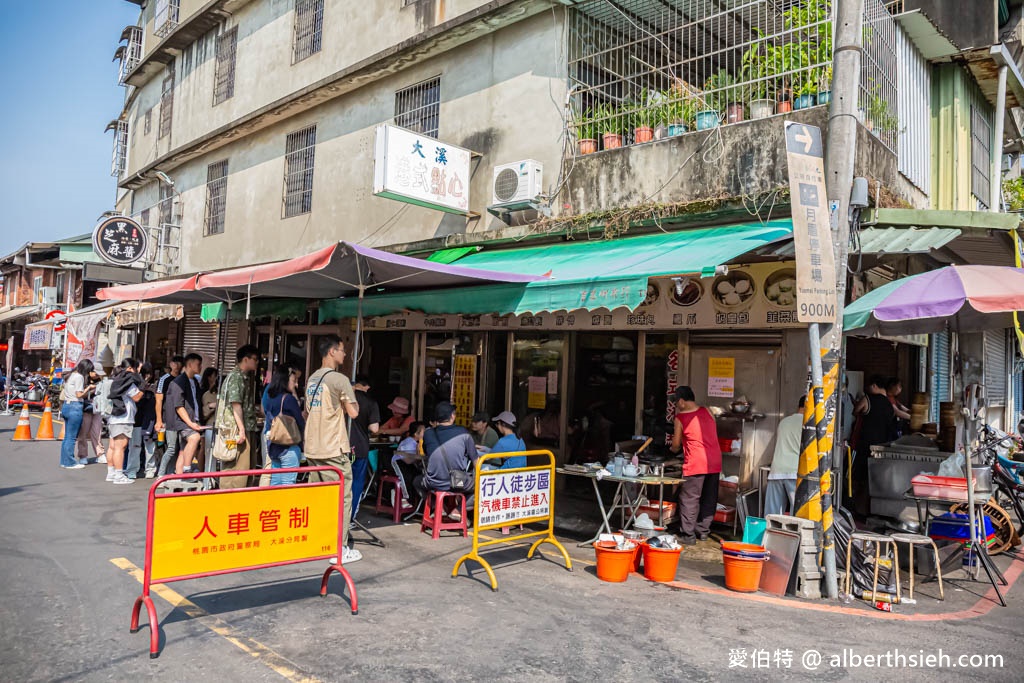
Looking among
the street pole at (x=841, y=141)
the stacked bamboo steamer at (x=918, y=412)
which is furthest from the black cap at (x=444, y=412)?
the stacked bamboo steamer at (x=918, y=412)

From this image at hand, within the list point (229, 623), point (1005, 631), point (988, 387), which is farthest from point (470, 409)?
point (988, 387)

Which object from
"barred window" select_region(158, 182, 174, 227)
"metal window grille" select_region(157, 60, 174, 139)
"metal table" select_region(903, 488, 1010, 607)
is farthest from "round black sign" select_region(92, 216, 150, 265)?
"metal table" select_region(903, 488, 1010, 607)

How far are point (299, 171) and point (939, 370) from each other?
532 inches

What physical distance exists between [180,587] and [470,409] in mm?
6453

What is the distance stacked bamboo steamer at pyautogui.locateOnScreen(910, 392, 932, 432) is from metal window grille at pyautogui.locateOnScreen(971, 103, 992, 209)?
410cm

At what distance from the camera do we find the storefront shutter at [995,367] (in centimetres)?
1481

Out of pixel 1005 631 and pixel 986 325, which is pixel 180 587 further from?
pixel 986 325

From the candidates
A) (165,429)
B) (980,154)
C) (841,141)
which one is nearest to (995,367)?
(980,154)

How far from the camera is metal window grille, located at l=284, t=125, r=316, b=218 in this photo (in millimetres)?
15445

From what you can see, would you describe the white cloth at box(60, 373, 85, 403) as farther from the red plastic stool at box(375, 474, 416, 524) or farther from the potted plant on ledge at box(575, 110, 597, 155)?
the potted plant on ledge at box(575, 110, 597, 155)

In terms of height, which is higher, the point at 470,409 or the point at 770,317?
the point at 770,317

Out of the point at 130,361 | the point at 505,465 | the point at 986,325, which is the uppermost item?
the point at 986,325

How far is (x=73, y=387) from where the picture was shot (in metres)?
12.8

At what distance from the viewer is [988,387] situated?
14.9 metres
